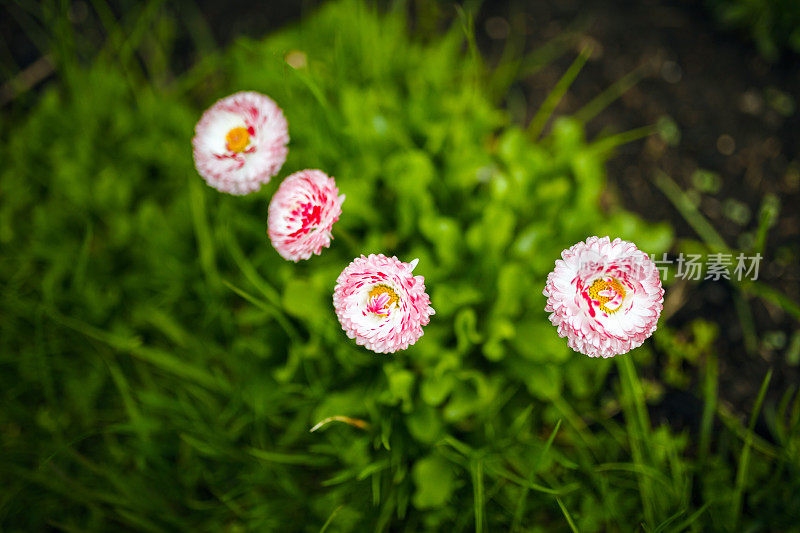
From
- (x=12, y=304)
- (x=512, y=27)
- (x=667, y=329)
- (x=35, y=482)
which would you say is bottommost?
(x=35, y=482)

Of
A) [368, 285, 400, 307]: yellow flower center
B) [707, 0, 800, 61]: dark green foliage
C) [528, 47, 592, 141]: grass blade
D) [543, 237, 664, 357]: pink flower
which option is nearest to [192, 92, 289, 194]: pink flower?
[368, 285, 400, 307]: yellow flower center

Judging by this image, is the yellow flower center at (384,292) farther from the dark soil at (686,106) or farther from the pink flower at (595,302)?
the dark soil at (686,106)

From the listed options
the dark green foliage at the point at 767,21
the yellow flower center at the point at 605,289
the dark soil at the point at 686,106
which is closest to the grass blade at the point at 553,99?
the dark soil at the point at 686,106

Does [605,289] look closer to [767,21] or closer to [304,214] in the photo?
[304,214]

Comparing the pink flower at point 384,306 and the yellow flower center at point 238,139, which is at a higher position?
the yellow flower center at point 238,139

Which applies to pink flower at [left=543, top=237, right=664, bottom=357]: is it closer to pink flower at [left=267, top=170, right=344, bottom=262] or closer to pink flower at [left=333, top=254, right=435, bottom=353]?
pink flower at [left=333, top=254, right=435, bottom=353]

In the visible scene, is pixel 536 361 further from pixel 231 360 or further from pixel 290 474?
pixel 231 360

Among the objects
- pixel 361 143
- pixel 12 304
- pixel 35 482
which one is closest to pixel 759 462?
pixel 361 143
